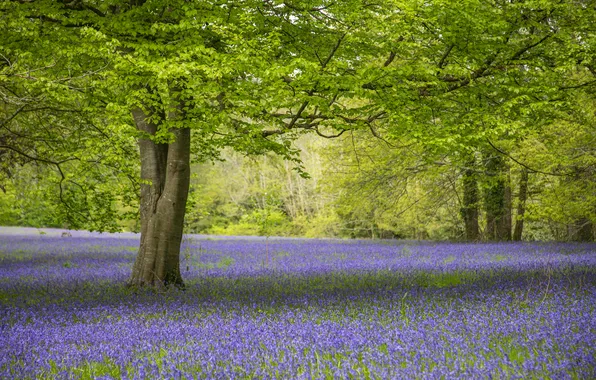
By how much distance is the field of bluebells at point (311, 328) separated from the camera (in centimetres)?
532

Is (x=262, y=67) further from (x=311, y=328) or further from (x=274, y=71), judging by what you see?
(x=311, y=328)

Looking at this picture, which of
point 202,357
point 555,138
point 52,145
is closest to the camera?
point 202,357

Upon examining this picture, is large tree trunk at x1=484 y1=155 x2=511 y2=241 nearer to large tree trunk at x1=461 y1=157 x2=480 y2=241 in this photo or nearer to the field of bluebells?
large tree trunk at x1=461 y1=157 x2=480 y2=241

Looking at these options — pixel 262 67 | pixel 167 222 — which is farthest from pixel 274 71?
pixel 167 222

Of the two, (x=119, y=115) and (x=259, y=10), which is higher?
(x=259, y=10)

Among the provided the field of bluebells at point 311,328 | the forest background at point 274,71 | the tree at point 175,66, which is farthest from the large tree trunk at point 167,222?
the field of bluebells at point 311,328

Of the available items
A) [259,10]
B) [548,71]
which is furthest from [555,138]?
[259,10]

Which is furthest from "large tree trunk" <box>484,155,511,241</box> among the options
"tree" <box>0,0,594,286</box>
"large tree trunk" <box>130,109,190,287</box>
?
"large tree trunk" <box>130,109,190,287</box>

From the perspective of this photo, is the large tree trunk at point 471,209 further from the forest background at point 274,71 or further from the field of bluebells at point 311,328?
the field of bluebells at point 311,328

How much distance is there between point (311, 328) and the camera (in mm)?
6977

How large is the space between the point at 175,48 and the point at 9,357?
5.14m

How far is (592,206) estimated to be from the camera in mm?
18656

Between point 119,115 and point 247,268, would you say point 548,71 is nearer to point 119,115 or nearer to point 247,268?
point 119,115

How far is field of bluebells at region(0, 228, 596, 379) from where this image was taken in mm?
5320
